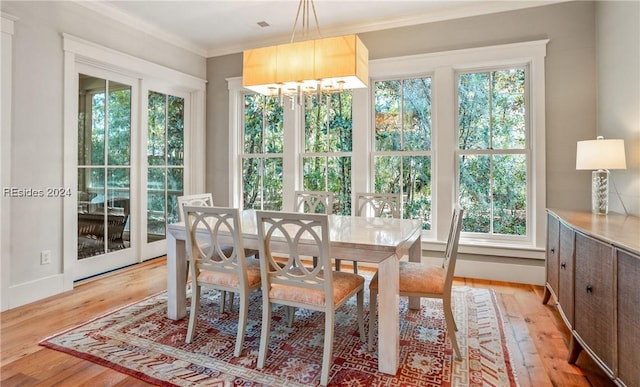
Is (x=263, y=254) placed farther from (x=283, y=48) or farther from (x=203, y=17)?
(x=203, y=17)

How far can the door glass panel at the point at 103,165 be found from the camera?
3594mm

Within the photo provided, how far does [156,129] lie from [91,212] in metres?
1.30

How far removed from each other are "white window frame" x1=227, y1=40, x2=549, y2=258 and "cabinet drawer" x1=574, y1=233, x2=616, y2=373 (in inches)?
63.0

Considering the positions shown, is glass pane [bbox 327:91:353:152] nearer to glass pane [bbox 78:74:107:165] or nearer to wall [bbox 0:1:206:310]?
glass pane [bbox 78:74:107:165]

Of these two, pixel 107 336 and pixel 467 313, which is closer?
pixel 107 336

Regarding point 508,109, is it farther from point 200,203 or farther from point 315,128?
point 200,203

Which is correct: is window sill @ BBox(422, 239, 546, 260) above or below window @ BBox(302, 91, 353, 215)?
below

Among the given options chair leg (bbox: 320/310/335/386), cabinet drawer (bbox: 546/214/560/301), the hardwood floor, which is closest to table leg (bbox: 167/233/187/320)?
the hardwood floor

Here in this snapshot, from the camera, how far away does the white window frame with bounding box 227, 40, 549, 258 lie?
3479 mm

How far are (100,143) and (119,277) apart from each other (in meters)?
1.44

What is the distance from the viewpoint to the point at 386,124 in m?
4.14

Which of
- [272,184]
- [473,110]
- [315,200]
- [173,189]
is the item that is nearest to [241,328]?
[315,200]

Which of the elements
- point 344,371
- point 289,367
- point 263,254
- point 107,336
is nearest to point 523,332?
point 344,371

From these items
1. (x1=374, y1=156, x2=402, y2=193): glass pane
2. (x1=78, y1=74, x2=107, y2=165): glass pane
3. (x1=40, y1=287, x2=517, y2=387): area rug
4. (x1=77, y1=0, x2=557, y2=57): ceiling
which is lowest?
(x1=40, y1=287, x2=517, y2=387): area rug
